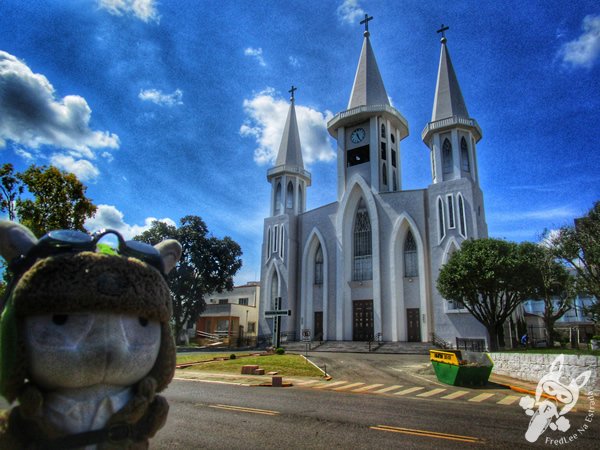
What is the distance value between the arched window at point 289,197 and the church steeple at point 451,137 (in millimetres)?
14047

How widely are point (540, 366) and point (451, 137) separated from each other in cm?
2188

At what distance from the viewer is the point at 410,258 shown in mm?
31969

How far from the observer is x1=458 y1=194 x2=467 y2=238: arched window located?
28.6 metres

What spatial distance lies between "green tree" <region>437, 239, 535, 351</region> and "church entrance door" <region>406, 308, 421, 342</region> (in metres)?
7.33

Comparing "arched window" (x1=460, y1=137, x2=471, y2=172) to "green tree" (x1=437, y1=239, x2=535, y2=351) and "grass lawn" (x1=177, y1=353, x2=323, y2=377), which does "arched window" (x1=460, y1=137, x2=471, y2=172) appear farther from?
"grass lawn" (x1=177, y1=353, x2=323, y2=377)

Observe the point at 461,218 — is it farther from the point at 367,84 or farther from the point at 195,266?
the point at 195,266

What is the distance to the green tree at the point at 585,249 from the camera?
16375mm

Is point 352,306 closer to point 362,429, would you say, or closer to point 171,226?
point 171,226

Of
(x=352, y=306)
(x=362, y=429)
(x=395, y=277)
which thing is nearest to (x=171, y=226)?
(x=352, y=306)

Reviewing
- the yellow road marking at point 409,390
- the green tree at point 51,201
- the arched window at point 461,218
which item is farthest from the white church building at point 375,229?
the green tree at point 51,201

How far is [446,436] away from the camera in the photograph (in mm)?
6074

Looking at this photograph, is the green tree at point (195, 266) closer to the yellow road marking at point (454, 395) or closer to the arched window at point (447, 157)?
the arched window at point (447, 157)

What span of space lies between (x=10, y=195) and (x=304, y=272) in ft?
85.1

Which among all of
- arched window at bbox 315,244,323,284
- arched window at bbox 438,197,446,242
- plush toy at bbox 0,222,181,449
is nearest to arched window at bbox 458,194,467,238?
arched window at bbox 438,197,446,242
